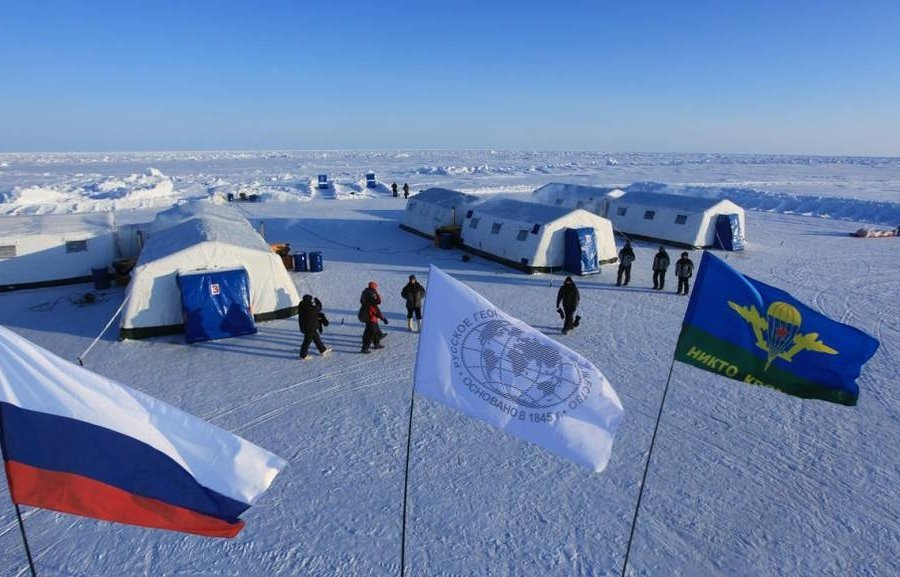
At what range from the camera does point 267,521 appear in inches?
232

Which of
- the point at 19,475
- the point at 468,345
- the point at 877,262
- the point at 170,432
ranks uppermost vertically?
the point at 468,345

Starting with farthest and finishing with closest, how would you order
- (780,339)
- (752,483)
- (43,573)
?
(752,483), (43,573), (780,339)

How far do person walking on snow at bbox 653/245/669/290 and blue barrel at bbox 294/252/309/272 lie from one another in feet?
35.4

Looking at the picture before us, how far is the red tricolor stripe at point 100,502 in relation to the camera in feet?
11.3

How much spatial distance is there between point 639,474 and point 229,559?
16.2ft

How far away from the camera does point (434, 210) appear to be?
23375 mm

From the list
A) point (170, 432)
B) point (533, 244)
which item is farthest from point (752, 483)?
point (533, 244)

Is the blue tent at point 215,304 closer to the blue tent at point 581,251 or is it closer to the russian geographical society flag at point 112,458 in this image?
the russian geographical society flag at point 112,458

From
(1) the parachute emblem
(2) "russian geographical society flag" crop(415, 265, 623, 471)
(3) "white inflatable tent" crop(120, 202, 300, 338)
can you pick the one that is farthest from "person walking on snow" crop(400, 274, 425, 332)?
(1) the parachute emblem

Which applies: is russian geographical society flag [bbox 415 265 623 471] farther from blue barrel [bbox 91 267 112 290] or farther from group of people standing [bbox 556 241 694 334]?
blue barrel [bbox 91 267 112 290]

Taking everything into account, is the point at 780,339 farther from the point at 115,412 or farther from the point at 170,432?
the point at 115,412

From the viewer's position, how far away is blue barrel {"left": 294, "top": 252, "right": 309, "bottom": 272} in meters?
17.1

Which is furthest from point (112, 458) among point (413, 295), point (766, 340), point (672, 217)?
point (672, 217)

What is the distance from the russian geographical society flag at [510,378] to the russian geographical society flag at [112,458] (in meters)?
1.49
